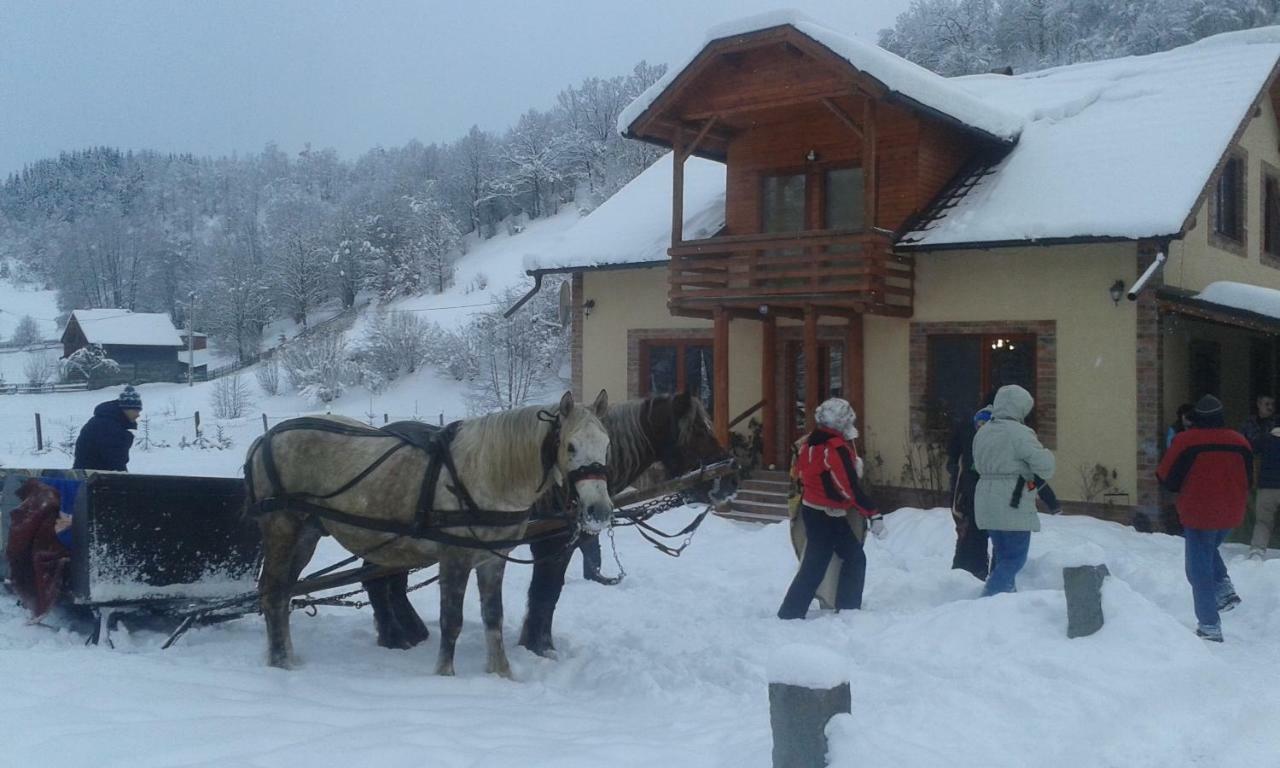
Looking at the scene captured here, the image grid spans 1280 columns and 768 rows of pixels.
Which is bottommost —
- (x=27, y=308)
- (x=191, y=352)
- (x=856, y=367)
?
(x=856, y=367)

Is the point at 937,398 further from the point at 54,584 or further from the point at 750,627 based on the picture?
the point at 54,584

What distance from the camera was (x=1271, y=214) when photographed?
16.2 meters

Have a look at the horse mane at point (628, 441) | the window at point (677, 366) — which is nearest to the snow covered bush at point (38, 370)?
the window at point (677, 366)

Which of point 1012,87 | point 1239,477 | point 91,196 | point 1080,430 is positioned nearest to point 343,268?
point 1012,87

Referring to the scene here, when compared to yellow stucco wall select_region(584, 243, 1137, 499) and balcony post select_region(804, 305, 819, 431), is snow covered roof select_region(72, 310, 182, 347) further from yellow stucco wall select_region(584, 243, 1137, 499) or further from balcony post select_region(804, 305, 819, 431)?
balcony post select_region(804, 305, 819, 431)

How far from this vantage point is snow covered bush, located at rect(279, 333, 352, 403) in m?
39.9

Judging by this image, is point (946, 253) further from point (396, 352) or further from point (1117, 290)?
point (396, 352)

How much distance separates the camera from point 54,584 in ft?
20.0

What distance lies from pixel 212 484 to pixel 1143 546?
908 centimetres

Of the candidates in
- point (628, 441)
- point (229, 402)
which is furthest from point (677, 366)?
point (229, 402)

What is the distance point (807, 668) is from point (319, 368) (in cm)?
3948

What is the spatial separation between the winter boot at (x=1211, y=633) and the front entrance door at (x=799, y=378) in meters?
8.11

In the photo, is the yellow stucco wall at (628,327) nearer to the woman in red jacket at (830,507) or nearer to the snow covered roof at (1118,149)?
the snow covered roof at (1118,149)

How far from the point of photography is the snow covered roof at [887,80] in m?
12.5
